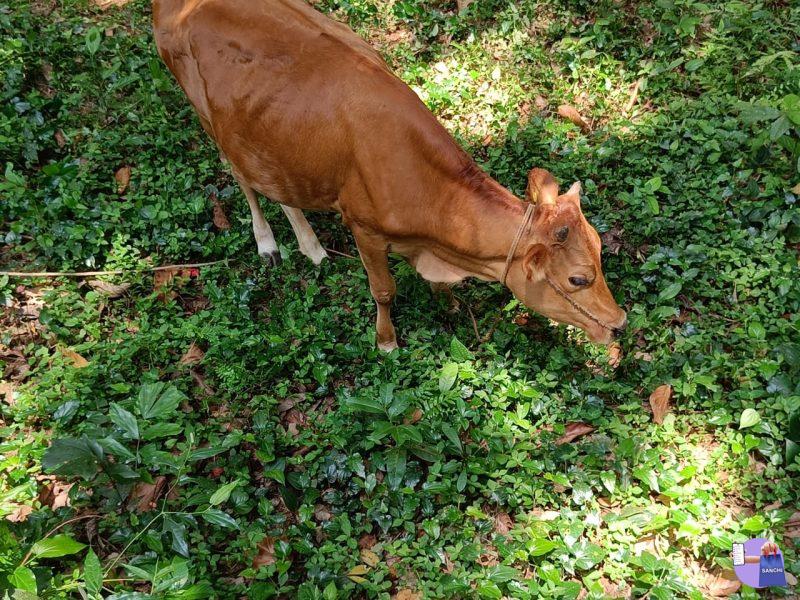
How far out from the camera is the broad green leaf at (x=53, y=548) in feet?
10.9

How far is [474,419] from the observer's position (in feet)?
14.1

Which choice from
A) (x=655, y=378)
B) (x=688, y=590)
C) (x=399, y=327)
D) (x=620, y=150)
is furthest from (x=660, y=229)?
(x=688, y=590)

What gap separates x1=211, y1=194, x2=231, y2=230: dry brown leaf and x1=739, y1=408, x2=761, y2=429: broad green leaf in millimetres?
4195

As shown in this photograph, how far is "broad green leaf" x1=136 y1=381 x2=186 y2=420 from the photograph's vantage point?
12.9ft

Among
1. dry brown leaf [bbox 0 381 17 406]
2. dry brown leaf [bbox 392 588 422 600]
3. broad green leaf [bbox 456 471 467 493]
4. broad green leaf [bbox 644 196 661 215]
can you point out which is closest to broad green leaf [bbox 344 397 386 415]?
broad green leaf [bbox 456 471 467 493]

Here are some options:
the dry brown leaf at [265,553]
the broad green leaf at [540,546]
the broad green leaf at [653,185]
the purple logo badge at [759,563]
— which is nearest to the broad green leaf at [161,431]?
the dry brown leaf at [265,553]

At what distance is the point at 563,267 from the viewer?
3.72 metres

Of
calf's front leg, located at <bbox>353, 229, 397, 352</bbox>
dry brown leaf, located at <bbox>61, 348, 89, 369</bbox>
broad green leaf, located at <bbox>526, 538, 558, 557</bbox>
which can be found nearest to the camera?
broad green leaf, located at <bbox>526, 538, 558, 557</bbox>

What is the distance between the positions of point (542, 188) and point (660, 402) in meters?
1.65

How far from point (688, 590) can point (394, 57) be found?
5259mm

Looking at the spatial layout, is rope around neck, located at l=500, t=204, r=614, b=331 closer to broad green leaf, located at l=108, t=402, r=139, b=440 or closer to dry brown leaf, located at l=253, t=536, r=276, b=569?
dry brown leaf, located at l=253, t=536, r=276, b=569

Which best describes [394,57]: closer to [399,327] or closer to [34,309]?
[399,327]

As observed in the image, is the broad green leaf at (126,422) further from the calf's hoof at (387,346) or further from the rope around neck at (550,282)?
the rope around neck at (550,282)

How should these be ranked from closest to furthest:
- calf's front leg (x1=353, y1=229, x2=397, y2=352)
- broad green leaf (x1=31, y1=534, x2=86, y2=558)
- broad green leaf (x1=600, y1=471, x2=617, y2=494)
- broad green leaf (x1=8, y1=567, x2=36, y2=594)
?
broad green leaf (x1=8, y1=567, x2=36, y2=594)
broad green leaf (x1=31, y1=534, x2=86, y2=558)
broad green leaf (x1=600, y1=471, x2=617, y2=494)
calf's front leg (x1=353, y1=229, x2=397, y2=352)
